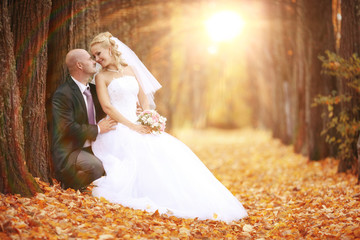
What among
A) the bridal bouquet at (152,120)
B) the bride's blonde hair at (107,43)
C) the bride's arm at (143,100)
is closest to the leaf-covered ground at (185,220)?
the bridal bouquet at (152,120)

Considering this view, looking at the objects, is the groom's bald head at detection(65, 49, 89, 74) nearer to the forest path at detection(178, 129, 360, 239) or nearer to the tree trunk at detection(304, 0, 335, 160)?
the forest path at detection(178, 129, 360, 239)

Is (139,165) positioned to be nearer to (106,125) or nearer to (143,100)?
(106,125)

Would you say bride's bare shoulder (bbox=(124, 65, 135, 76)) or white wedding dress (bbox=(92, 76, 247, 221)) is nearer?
white wedding dress (bbox=(92, 76, 247, 221))

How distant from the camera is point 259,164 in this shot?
13602 millimetres

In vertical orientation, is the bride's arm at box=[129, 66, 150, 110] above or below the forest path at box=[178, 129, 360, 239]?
above

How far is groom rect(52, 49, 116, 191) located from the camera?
18.8 feet

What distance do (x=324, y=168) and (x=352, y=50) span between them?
3.31 meters

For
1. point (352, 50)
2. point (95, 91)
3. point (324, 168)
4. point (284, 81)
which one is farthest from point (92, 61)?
point (284, 81)

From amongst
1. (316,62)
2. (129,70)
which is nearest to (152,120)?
(129,70)

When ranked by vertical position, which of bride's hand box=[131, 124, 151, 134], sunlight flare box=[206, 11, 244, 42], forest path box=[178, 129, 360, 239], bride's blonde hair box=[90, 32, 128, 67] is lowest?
forest path box=[178, 129, 360, 239]

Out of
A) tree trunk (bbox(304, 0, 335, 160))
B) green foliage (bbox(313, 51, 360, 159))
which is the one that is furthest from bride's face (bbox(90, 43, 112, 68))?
tree trunk (bbox(304, 0, 335, 160))

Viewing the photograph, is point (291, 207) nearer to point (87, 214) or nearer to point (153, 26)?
point (87, 214)

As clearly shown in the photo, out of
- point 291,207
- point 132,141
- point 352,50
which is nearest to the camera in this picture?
point 132,141

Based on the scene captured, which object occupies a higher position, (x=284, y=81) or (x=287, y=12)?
(x=287, y=12)
